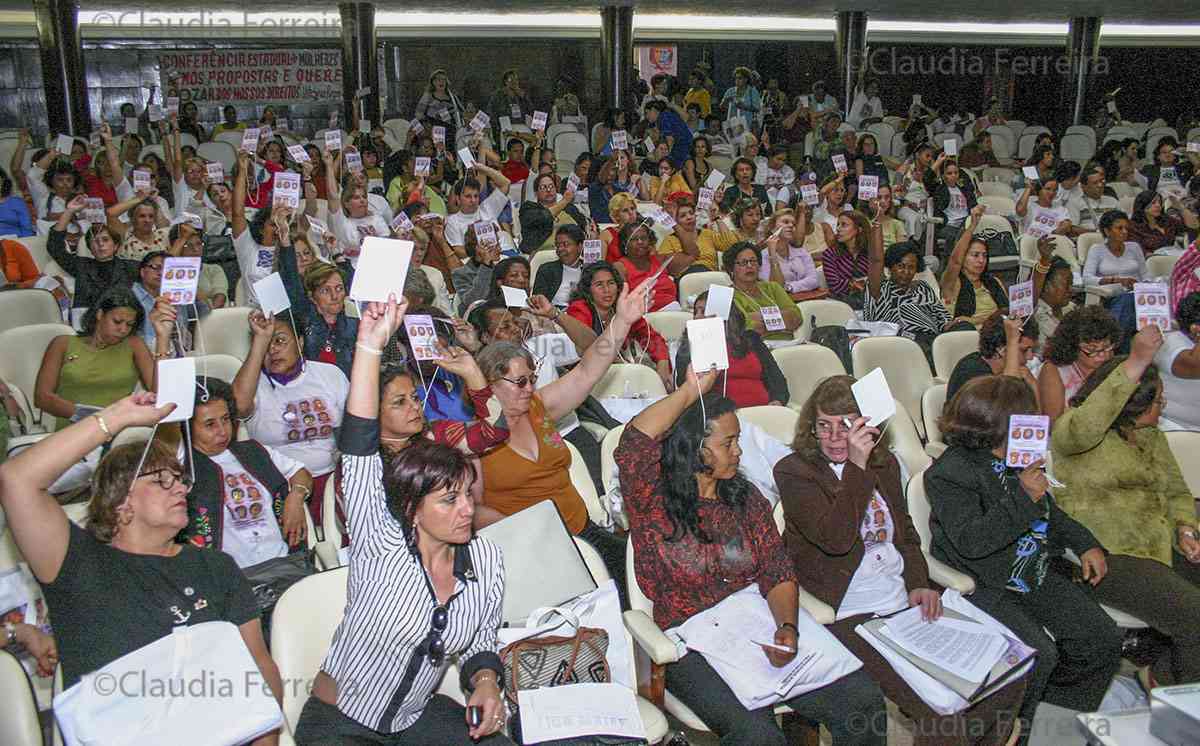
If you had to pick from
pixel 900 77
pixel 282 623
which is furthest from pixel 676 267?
pixel 900 77

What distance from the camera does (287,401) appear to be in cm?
384

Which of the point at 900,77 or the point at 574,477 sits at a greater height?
the point at 900,77

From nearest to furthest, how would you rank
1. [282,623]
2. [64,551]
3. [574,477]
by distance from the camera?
[64,551] < [282,623] < [574,477]

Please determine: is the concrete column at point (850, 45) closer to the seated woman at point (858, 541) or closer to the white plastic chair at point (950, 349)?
the white plastic chair at point (950, 349)

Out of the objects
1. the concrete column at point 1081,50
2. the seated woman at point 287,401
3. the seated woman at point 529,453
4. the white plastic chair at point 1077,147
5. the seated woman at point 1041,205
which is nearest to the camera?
the seated woman at point 529,453

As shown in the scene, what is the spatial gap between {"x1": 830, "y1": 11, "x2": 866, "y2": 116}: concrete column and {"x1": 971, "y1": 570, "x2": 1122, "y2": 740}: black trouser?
12.2 meters

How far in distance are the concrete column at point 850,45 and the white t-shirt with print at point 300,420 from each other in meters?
12.0

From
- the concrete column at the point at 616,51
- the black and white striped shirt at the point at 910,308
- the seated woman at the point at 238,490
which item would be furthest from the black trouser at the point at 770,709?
the concrete column at the point at 616,51

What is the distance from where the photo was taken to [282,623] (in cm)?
245

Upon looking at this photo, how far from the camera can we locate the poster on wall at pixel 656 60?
50.2 feet

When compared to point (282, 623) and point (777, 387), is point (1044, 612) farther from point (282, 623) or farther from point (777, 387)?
point (282, 623)

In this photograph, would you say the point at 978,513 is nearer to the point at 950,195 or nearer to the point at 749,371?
the point at 749,371

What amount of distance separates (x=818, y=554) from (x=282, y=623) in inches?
60.4

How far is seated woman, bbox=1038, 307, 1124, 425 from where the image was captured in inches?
155
